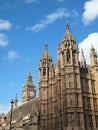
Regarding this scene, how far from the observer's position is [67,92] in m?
52.4

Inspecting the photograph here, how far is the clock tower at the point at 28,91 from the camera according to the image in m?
98.6

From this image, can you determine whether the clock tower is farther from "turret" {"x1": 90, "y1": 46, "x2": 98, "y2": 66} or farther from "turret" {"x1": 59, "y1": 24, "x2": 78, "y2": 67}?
"turret" {"x1": 59, "y1": 24, "x2": 78, "y2": 67}

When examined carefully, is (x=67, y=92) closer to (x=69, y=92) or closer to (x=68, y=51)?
(x=69, y=92)

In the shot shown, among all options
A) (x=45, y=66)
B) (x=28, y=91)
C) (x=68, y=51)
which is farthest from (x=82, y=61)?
(x=28, y=91)

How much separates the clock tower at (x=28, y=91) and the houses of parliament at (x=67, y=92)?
110 ft

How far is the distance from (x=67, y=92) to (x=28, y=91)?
48869mm

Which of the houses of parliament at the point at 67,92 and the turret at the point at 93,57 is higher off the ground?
the turret at the point at 93,57

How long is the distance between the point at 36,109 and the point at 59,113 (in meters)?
11.6

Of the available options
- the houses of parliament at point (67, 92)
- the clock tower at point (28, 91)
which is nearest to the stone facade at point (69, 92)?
the houses of parliament at point (67, 92)

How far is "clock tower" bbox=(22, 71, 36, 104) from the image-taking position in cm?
9856

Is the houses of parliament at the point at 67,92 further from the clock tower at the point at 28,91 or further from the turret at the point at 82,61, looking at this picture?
the clock tower at the point at 28,91

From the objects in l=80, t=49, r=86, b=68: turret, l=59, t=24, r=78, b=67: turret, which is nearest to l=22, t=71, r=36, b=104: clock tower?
l=80, t=49, r=86, b=68: turret

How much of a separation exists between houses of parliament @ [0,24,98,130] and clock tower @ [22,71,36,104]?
33518 mm

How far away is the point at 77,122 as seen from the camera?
1956 inches
